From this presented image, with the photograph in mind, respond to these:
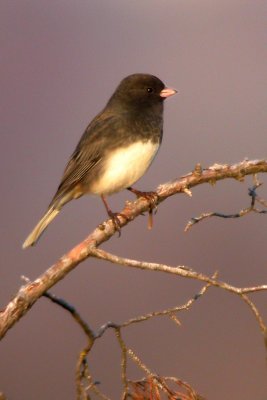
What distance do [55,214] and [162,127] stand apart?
72 centimetres

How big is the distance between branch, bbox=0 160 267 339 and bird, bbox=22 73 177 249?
1.26 ft

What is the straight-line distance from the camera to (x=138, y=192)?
312cm

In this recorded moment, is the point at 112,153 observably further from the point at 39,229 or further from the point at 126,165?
the point at 39,229

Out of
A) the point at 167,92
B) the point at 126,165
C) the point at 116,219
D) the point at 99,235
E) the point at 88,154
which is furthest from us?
the point at 167,92

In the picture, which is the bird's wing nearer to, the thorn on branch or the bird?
the bird

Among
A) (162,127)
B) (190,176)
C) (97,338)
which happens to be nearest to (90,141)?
(162,127)

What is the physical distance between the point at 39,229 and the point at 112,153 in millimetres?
527

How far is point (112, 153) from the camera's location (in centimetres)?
315

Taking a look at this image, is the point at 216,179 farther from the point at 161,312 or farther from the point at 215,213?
the point at 161,312

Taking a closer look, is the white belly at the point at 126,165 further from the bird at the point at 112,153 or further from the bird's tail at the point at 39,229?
the bird's tail at the point at 39,229

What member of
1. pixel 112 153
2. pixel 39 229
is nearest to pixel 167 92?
pixel 112 153

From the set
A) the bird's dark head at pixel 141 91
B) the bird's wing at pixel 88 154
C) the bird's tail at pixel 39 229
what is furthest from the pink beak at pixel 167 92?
the bird's tail at pixel 39 229

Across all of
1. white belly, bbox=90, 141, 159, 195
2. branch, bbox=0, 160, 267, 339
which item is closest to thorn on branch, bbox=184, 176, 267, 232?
branch, bbox=0, 160, 267, 339

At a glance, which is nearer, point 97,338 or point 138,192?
point 97,338
